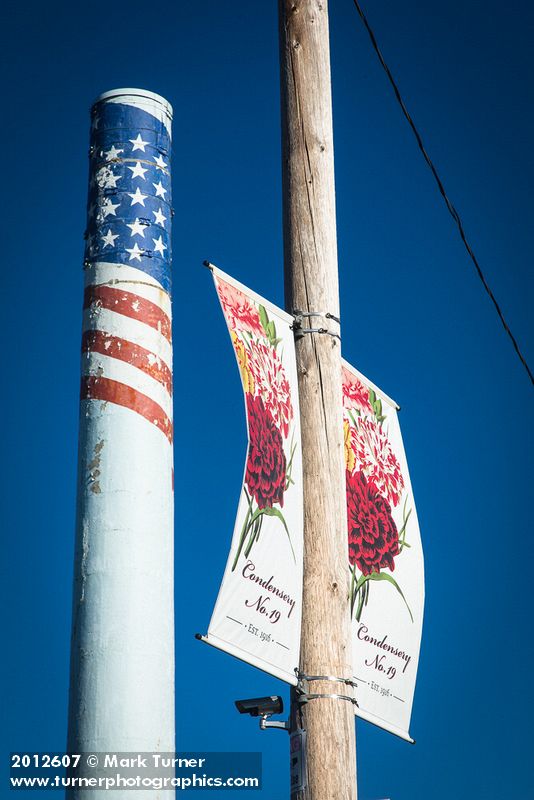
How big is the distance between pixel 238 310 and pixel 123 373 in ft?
2.01

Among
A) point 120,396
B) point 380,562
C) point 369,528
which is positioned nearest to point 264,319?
point 120,396

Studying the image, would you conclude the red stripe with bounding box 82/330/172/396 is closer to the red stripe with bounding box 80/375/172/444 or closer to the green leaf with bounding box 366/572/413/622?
the red stripe with bounding box 80/375/172/444

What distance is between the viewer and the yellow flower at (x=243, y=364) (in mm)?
5492

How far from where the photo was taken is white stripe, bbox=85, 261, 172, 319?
5.77 metres

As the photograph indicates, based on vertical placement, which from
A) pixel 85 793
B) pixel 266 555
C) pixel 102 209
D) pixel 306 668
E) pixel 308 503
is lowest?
pixel 85 793

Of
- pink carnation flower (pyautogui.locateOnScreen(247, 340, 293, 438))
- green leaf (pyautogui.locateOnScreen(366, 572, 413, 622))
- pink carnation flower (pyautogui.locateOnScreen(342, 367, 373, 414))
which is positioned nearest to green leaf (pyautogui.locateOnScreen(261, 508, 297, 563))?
pink carnation flower (pyautogui.locateOnScreen(247, 340, 293, 438))

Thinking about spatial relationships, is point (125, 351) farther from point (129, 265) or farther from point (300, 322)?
point (300, 322)

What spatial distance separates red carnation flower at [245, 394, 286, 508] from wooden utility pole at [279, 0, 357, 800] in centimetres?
28

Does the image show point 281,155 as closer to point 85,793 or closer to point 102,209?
point 102,209

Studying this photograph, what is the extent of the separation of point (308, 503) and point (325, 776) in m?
1.25

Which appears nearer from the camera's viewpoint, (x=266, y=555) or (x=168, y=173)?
(x=266, y=555)

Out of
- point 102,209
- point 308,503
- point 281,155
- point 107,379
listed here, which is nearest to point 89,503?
point 107,379

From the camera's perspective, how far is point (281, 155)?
21.4 feet

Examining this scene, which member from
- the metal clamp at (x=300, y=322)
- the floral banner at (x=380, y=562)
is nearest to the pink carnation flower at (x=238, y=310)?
the metal clamp at (x=300, y=322)
